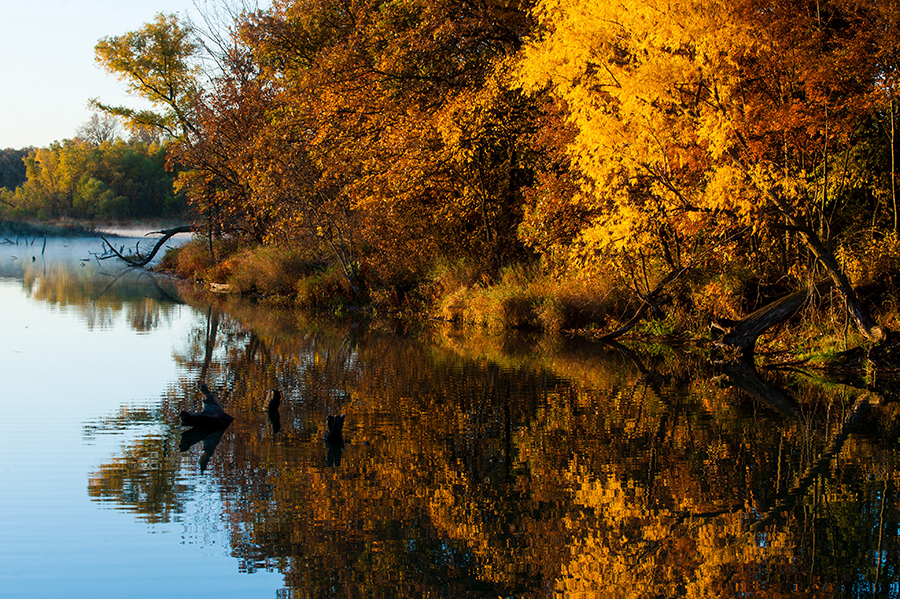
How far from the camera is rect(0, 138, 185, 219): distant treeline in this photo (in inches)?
2680

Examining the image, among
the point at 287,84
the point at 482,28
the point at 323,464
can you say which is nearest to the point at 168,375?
the point at 323,464

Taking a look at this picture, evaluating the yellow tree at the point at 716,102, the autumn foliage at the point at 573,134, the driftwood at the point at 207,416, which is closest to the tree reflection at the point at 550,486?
the driftwood at the point at 207,416

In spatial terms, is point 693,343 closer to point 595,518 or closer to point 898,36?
point 898,36

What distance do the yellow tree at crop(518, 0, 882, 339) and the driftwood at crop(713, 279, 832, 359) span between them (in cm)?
88

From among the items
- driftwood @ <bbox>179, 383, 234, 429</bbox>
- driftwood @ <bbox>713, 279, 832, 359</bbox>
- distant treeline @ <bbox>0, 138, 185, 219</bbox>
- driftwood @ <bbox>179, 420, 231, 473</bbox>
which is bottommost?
driftwood @ <bbox>179, 420, 231, 473</bbox>

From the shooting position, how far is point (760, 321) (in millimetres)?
15117

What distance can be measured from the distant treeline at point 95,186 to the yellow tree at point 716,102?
57314mm

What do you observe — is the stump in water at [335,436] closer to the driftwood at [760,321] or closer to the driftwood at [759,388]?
the driftwood at [759,388]

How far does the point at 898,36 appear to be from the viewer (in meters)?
12.9

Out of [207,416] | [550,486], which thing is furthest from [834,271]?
[207,416]

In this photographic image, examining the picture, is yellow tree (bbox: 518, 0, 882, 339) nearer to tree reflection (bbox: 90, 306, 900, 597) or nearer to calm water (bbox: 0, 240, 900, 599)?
calm water (bbox: 0, 240, 900, 599)

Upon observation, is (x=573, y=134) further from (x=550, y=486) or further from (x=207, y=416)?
(x=550, y=486)

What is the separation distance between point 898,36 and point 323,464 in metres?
11.0

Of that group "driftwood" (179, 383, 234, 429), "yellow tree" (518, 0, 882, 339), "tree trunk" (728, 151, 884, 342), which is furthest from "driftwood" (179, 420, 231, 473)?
"tree trunk" (728, 151, 884, 342)
